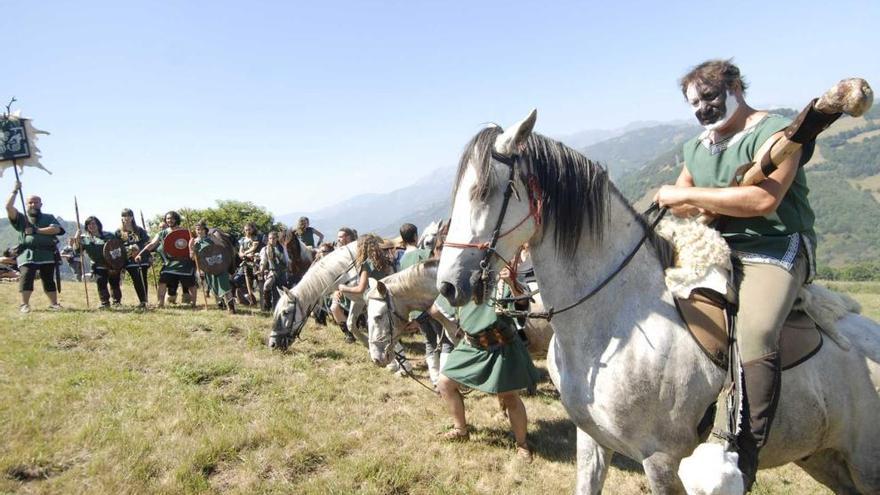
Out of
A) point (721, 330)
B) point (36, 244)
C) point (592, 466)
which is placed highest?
point (36, 244)

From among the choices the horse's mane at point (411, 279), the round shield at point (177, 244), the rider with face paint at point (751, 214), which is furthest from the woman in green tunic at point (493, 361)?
the round shield at point (177, 244)

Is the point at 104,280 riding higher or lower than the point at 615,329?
lower

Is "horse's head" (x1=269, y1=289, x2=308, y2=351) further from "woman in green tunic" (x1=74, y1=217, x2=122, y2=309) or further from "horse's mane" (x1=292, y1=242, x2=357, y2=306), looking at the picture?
"woman in green tunic" (x1=74, y1=217, x2=122, y2=309)

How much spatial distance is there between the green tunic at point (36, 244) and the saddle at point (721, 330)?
12.1 m

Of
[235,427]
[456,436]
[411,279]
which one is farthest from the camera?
[411,279]

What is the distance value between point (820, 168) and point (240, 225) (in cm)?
19660

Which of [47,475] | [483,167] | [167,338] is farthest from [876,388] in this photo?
[167,338]

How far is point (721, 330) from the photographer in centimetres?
240

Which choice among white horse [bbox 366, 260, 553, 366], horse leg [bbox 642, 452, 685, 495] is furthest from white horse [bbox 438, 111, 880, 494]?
white horse [bbox 366, 260, 553, 366]

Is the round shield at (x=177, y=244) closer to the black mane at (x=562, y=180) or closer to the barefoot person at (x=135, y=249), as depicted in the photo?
the barefoot person at (x=135, y=249)

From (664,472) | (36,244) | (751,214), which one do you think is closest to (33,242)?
(36,244)

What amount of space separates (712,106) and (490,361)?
3.12 m

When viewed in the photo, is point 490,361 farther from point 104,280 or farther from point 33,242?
point 104,280

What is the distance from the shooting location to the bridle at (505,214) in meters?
2.21
